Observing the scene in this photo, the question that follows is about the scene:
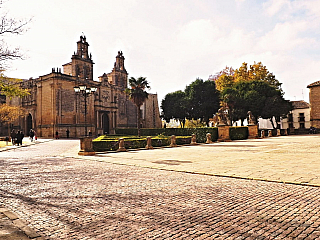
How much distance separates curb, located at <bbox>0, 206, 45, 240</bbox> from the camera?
298cm

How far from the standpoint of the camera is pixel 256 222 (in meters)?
3.32

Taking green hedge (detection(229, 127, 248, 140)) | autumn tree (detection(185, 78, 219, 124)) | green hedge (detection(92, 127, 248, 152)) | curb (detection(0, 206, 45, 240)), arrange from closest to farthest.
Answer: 1. curb (detection(0, 206, 45, 240))
2. green hedge (detection(92, 127, 248, 152))
3. green hedge (detection(229, 127, 248, 140))
4. autumn tree (detection(185, 78, 219, 124))

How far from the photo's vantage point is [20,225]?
10.9 ft

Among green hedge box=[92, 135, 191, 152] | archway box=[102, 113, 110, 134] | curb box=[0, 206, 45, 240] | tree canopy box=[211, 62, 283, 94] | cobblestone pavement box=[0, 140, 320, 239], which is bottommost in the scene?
cobblestone pavement box=[0, 140, 320, 239]

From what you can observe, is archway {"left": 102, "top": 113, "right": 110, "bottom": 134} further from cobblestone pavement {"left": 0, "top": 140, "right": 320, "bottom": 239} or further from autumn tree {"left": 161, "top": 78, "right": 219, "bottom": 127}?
cobblestone pavement {"left": 0, "top": 140, "right": 320, "bottom": 239}

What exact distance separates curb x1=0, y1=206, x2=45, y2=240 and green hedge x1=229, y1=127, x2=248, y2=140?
2484cm

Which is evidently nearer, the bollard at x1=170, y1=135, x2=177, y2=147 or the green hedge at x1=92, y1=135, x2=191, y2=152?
the green hedge at x1=92, y1=135, x2=191, y2=152

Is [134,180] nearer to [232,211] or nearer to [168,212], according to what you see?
[168,212]

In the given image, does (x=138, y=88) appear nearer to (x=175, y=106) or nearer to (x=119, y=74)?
(x=175, y=106)

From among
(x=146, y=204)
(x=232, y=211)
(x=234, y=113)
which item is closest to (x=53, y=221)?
(x=146, y=204)

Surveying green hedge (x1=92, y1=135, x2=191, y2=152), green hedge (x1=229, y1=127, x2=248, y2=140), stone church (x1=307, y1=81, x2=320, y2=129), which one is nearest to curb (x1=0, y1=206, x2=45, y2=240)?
green hedge (x1=92, y1=135, x2=191, y2=152)

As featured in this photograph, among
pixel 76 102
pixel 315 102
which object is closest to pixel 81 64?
pixel 76 102

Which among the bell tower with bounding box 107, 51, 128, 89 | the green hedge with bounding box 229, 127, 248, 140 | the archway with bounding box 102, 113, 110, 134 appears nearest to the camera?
the green hedge with bounding box 229, 127, 248, 140

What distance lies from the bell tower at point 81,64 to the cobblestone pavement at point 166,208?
41.7 metres
